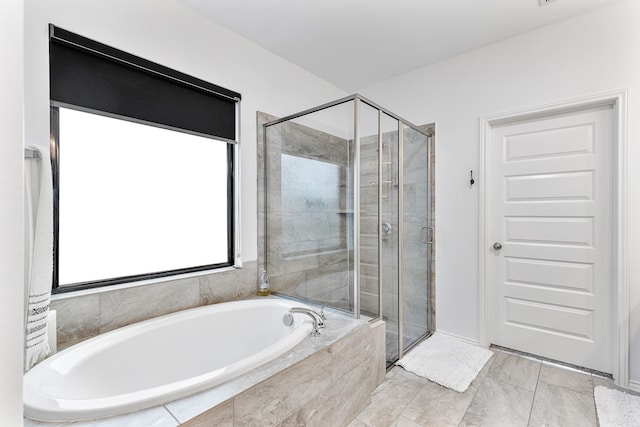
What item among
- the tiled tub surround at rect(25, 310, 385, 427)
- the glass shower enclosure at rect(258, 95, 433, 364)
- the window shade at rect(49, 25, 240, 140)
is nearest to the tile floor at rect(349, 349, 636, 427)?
the tiled tub surround at rect(25, 310, 385, 427)

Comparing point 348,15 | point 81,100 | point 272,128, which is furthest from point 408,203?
point 81,100

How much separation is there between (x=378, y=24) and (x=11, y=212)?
2.39 m

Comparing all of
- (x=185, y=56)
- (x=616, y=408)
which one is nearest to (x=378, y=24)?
(x=185, y=56)

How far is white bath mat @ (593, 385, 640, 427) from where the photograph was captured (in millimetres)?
1678

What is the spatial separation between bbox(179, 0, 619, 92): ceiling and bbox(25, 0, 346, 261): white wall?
0.13 m

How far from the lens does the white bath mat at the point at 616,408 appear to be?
168cm

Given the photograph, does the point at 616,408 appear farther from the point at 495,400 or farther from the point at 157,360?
the point at 157,360

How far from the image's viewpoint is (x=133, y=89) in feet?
5.83

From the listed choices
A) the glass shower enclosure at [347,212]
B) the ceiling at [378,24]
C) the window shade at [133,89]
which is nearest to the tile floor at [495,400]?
the glass shower enclosure at [347,212]

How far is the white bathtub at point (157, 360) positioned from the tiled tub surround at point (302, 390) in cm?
4

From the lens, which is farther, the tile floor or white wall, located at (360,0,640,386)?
white wall, located at (360,0,640,386)

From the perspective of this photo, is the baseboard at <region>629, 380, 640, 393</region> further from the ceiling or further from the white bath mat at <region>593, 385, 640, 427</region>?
the ceiling

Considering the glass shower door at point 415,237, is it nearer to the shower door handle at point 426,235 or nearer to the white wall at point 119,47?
the shower door handle at point 426,235

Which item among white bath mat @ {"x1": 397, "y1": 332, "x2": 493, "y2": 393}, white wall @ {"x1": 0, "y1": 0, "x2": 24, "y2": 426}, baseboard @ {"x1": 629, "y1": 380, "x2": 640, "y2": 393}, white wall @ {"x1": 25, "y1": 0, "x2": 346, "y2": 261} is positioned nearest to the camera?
white wall @ {"x1": 0, "y1": 0, "x2": 24, "y2": 426}
